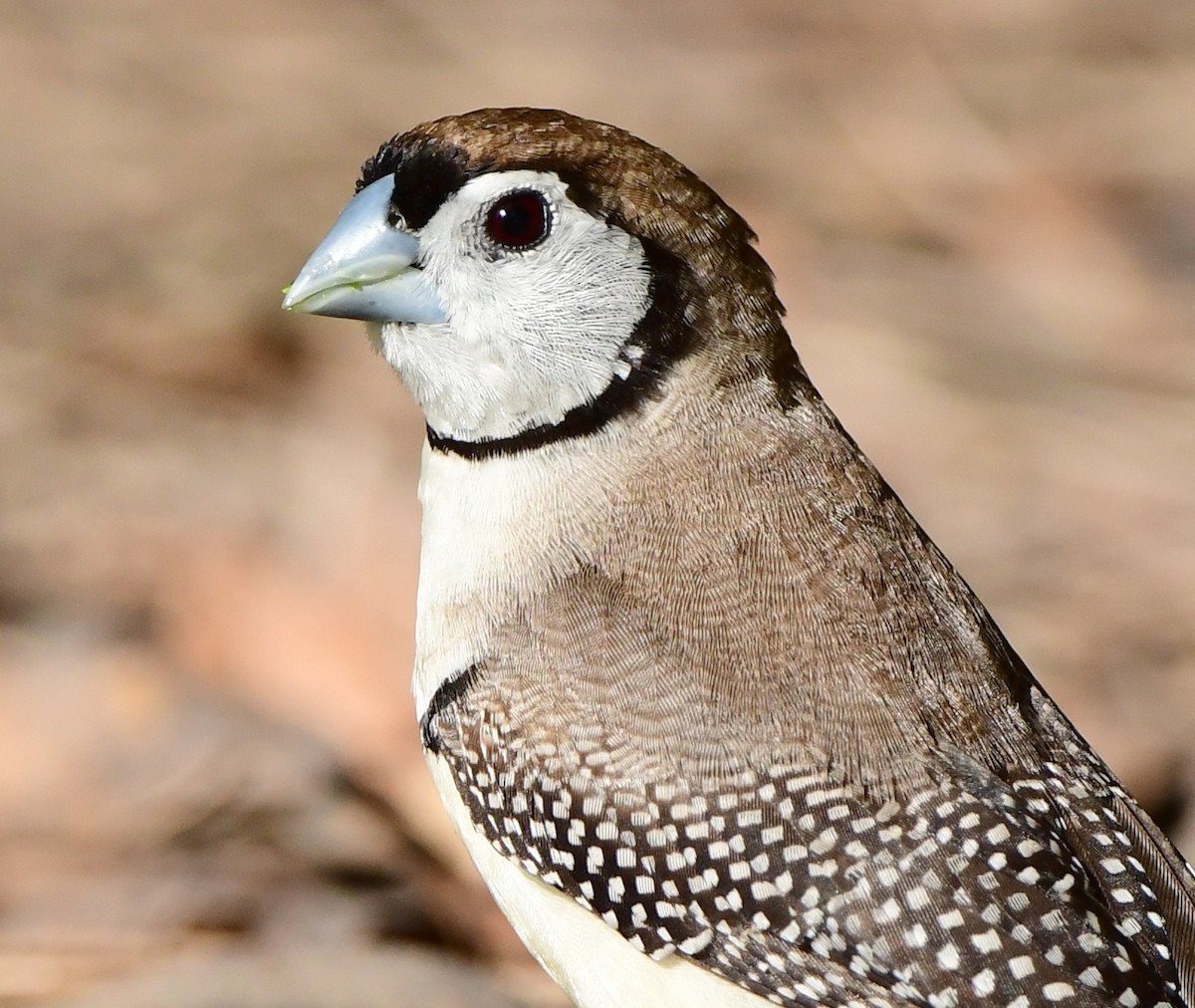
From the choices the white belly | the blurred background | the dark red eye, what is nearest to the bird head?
the dark red eye

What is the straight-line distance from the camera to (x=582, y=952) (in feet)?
12.2

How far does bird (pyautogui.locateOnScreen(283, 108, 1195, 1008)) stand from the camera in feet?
Answer: 11.2

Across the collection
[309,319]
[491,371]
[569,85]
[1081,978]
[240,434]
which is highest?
[569,85]

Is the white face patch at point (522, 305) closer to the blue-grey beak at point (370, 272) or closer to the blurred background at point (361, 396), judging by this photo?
the blue-grey beak at point (370, 272)

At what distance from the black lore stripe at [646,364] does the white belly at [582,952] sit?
0.74 meters

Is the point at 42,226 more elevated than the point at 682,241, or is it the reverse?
the point at 42,226

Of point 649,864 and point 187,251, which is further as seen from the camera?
point 187,251

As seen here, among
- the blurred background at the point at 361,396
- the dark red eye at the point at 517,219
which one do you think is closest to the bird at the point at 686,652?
the dark red eye at the point at 517,219

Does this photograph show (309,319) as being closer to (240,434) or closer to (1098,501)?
(240,434)

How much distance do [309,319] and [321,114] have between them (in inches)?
64.9

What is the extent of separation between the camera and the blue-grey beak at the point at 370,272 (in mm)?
3799

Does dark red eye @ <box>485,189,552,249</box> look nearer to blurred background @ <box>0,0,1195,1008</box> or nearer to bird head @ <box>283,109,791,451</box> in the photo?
bird head @ <box>283,109,791,451</box>

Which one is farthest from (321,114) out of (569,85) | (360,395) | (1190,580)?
(1190,580)

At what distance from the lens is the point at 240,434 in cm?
813
